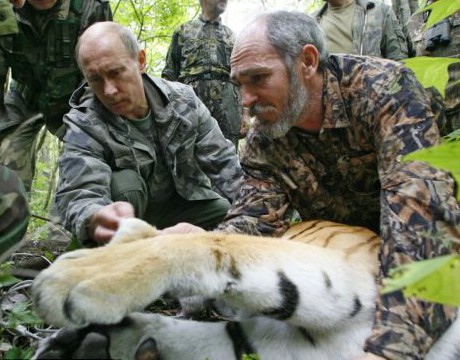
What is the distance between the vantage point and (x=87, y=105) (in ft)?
11.5

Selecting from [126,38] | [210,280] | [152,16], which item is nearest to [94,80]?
[126,38]

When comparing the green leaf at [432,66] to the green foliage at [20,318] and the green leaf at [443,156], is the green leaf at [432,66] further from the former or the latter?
the green foliage at [20,318]

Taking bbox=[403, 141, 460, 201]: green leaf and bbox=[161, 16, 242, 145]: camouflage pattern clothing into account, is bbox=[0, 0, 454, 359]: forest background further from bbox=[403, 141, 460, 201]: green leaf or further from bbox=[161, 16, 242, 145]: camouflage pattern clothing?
bbox=[161, 16, 242, 145]: camouflage pattern clothing

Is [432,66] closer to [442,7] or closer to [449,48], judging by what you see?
[442,7]

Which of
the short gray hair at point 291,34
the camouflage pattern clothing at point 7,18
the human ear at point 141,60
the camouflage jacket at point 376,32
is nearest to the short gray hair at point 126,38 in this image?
the human ear at point 141,60

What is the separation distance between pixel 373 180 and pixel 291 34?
774 millimetres

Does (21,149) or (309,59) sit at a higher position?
(309,59)

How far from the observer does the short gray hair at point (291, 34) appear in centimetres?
259

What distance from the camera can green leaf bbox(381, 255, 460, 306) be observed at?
0.60 metres

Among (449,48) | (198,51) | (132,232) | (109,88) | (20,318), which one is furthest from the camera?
(198,51)

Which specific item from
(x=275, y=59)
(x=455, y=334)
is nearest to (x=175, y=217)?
(x=275, y=59)

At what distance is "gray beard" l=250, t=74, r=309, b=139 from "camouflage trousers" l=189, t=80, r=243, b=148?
11.9 feet

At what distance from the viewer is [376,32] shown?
4988 millimetres

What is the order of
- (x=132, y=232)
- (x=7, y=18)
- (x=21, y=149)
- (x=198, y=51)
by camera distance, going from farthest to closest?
(x=198, y=51)
(x=21, y=149)
(x=7, y=18)
(x=132, y=232)
